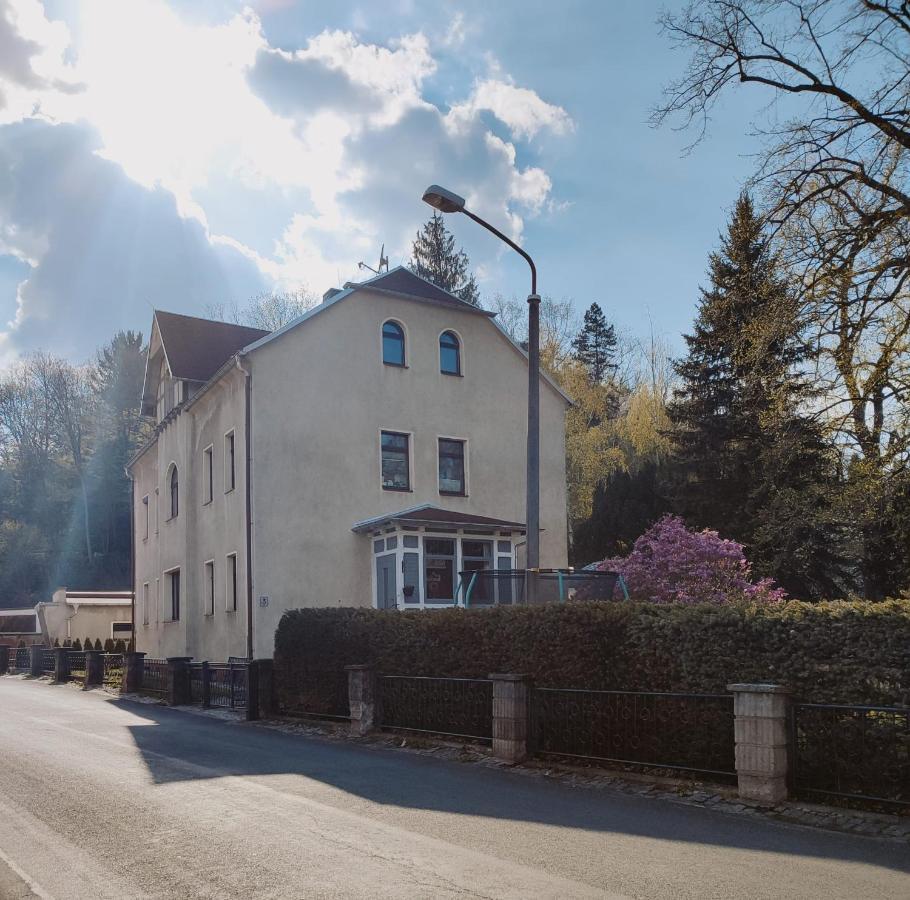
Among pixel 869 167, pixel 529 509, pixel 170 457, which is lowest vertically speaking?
pixel 529 509

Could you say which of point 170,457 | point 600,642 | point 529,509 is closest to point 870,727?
point 600,642

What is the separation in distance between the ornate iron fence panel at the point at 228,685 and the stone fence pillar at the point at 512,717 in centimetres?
798

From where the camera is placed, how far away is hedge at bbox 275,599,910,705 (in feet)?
29.2

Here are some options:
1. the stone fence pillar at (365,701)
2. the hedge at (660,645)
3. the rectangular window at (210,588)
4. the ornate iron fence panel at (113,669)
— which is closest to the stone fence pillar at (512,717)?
the hedge at (660,645)

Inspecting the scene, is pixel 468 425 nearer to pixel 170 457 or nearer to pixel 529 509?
pixel 170 457

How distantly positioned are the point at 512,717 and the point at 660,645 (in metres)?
2.14

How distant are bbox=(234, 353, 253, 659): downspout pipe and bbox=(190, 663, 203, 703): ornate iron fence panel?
2.21 metres

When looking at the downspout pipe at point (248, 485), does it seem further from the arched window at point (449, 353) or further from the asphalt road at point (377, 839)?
the asphalt road at point (377, 839)

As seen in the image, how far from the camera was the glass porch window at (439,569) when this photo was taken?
25.2 metres

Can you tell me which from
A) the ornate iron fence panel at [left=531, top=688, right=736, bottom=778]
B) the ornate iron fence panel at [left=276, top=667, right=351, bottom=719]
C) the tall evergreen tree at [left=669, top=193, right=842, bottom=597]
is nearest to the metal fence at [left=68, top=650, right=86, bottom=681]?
the ornate iron fence panel at [left=276, top=667, right=351, bottom=719]

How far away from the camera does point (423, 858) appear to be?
695 centimetres

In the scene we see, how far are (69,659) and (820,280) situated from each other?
2571cm

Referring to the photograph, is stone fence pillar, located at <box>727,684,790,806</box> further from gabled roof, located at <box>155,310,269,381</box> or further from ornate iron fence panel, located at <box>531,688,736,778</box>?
gabled roof, located at <box>155,310,269,381</box>

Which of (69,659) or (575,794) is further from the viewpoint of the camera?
(69,659)
